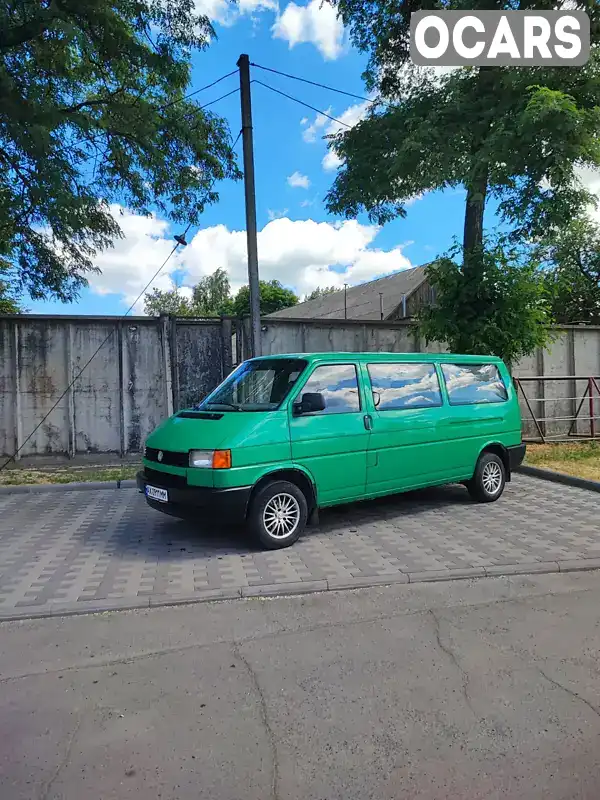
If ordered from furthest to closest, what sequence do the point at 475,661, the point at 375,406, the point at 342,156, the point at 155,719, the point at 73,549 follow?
the point at 342,156
the point at 375,406
the point at 73,549
the point at 475,661
the point at 155,719

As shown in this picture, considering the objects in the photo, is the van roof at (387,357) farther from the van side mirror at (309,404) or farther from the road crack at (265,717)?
the road crack at (265,717)

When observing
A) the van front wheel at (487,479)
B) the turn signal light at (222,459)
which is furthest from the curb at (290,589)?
the van front wheel at (487,479)

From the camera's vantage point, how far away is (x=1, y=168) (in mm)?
10133

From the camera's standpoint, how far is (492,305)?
10.4 meters

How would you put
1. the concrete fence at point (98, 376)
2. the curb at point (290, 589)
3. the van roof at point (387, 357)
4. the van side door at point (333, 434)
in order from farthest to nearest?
the concrete fence at point (98, 376) → the van roof at point (387, 357) → the van side door at point (333, 434) → the curb at point (290, 589)

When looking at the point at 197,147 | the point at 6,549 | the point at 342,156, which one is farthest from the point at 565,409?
the point at 6,549

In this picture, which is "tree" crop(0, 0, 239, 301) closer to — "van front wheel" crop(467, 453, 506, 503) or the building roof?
"van front wheel" crop(467, 453, 506, 503)

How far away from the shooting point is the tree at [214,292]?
199 feet

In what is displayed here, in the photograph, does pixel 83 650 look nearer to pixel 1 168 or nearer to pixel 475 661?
pixel 475 661

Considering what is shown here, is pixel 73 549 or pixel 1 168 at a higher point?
pixel 1 168

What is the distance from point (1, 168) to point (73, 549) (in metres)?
7.84

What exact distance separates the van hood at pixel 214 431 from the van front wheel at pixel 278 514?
0.57m

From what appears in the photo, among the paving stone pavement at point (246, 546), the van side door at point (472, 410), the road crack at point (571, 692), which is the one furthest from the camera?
the van side door at point (472, 410)

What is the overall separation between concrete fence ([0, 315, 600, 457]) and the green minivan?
4.51m
